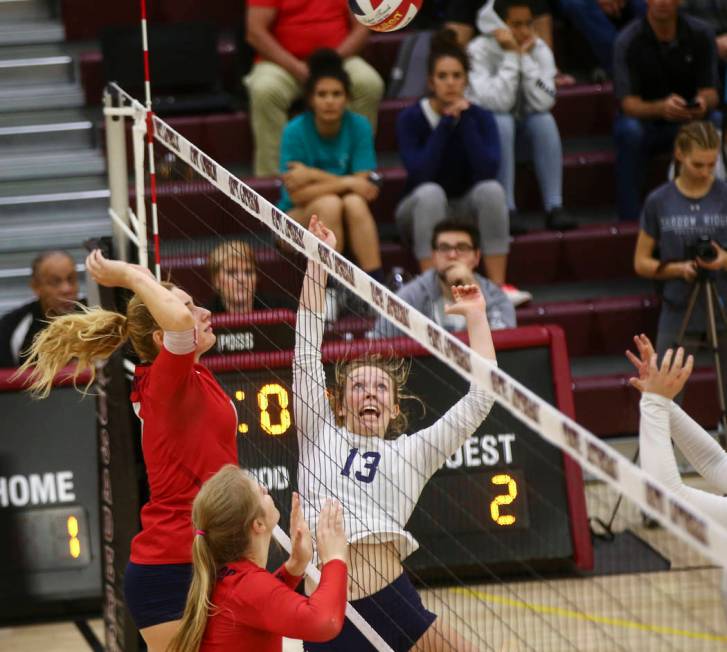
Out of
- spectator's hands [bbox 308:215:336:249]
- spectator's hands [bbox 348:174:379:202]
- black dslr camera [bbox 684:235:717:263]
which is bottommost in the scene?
black dslr camera [bbox 684:235:717:263]

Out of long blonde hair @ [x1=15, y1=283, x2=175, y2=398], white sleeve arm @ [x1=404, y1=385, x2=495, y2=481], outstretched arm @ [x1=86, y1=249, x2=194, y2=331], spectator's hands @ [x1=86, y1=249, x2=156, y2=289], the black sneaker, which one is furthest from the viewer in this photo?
the black sneaker

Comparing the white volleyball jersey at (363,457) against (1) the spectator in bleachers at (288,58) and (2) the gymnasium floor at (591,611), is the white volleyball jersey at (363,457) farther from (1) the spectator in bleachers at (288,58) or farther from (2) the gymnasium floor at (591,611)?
(1) the spectator in bleachers at (288,58)

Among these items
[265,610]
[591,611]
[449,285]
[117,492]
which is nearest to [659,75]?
[449,285]

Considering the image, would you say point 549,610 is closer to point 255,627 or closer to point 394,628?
point 394,628

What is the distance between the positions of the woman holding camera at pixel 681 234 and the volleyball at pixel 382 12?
2144 mm

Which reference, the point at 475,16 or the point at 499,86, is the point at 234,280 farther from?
the point at 475,16

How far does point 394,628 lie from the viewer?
4562 millimetres

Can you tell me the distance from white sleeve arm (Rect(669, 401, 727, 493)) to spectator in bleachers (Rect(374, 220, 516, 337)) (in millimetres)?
2855

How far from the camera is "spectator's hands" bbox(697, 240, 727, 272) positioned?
785 cm

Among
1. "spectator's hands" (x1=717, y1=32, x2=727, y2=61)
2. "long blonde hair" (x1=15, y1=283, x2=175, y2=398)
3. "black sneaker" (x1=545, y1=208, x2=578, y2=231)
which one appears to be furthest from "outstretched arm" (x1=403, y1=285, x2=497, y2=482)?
"spectator's hands" (x1=717, y1=32, x2=727, y2=61)

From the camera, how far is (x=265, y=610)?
3.79m

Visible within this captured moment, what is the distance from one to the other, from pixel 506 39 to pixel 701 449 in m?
5.14

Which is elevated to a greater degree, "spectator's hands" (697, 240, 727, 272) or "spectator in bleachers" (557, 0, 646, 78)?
"spectator in bleachers" (557, 0, 646, 78)

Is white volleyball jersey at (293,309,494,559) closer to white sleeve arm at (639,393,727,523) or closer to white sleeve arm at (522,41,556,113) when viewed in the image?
white sleeve arm at (639,393,727,523)
